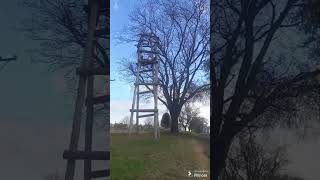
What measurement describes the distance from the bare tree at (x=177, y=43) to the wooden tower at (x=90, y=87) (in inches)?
13.6

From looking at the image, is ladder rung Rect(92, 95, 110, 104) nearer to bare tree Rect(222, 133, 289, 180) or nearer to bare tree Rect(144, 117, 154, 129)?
bare tree Rect(144, 117, 154, 129)

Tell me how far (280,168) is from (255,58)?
798mm

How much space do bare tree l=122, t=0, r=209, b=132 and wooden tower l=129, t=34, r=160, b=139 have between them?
38mm

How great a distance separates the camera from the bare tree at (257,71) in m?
3.99

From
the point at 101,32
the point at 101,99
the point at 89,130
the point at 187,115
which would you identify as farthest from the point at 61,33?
the point at 187,115

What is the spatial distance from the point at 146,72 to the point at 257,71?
0.78 metres

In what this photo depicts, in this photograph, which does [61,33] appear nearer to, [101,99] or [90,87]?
[90,87]

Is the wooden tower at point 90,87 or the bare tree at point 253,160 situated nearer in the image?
the bare tree at point 253,160

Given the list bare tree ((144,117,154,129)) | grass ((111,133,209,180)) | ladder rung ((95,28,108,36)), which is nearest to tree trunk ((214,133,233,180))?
grass ((111,133,209,180))

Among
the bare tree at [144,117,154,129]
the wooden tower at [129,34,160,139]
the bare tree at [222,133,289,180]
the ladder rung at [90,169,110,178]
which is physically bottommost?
the ladder rung at [90,169,110,178]

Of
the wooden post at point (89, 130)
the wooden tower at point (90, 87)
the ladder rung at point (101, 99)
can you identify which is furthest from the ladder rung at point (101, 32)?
the ladder rung at point (101, 99)

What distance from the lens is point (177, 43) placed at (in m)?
3.94

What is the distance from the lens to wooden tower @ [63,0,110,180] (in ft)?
13.8

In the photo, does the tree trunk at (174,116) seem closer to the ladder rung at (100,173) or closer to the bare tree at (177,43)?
the bare tree at (177,43)
